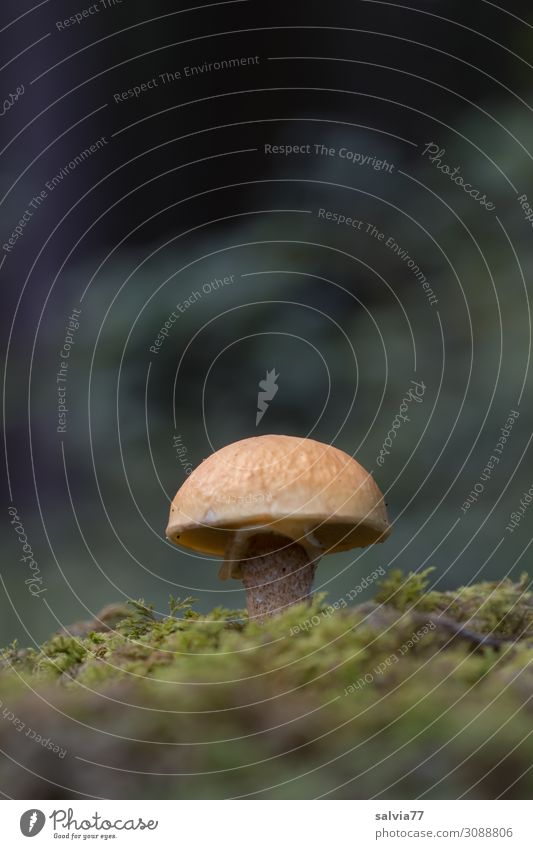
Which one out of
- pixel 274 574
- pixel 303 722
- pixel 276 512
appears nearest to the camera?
pixel 303 722

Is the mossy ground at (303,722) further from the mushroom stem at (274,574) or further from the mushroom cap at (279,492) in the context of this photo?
the mushroom stem at (274,574)

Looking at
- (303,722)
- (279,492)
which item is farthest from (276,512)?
(303,722)

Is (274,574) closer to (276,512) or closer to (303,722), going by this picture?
(276,512)

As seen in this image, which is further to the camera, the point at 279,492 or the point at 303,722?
the point at 279,492

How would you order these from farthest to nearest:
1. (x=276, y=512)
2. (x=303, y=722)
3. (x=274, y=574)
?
(x=274, y=574) → (x=276, y=512) → (x=303, y=722)

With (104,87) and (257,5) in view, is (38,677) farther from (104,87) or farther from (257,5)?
(257,5)

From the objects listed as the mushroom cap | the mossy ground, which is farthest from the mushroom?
the mossy ground

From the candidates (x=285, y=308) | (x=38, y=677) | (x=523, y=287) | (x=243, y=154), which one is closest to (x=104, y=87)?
(x=243, y=154)
